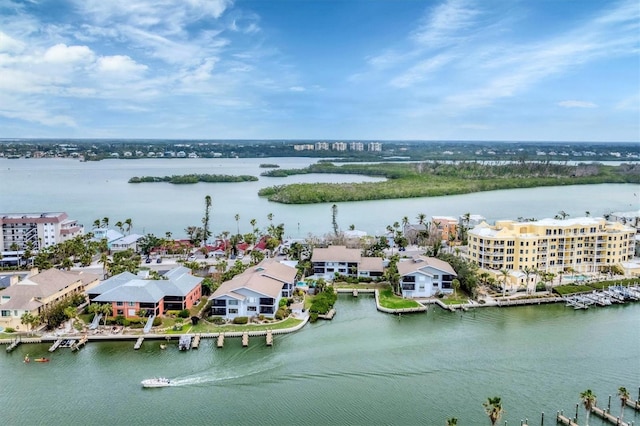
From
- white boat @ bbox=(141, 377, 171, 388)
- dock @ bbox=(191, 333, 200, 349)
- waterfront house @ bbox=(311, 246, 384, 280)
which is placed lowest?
white boat @ bbox=(141, 377, 171, 388)

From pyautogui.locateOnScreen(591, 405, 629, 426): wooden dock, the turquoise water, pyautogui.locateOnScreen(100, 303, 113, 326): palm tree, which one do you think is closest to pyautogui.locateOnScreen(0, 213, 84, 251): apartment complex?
pyautogui.locateOnScreen(100, 303, 113, 326): palm tree

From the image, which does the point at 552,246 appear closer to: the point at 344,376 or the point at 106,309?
the point at 344,376

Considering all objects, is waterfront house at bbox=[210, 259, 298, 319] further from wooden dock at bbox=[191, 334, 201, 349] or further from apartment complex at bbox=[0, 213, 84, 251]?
apartment complex at bbox=[0, 213, 84, 251]

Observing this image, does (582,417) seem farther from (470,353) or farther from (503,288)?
(503,288)

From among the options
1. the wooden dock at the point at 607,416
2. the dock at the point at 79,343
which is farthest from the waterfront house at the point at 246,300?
the wooden dock at the point at 607,416

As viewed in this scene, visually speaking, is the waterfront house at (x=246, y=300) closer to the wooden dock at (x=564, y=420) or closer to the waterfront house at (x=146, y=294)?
the waterfront house at (x=146, y=294)

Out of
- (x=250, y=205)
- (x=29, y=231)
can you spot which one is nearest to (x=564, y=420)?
(x=29, y=231)

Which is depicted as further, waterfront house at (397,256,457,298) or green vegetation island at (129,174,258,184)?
green vegetation island at (129,174,258,184)
